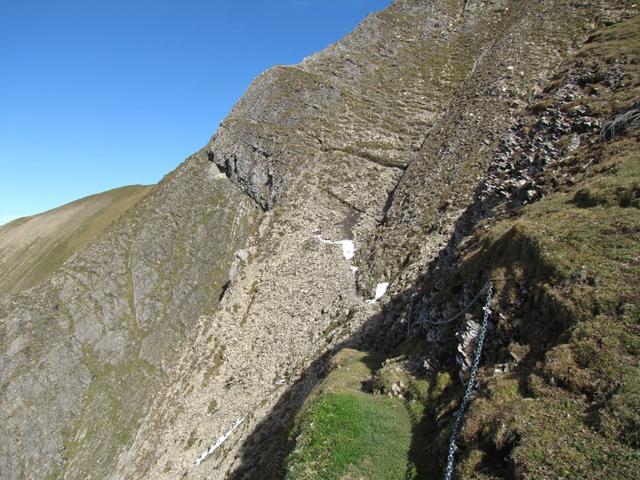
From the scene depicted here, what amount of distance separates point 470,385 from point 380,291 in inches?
826

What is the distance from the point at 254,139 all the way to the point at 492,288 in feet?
177

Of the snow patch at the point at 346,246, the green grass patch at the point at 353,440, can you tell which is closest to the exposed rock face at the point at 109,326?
the snow patch at the point at 346,246

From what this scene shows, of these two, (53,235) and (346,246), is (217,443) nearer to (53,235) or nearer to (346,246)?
(346,246)

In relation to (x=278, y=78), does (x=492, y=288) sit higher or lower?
lower

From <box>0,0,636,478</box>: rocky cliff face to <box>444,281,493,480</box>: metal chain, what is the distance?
39.6 ft

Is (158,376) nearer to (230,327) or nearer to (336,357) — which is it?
(230,327)

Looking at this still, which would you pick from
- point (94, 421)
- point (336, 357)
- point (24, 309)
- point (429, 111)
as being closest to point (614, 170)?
point (336, 357)

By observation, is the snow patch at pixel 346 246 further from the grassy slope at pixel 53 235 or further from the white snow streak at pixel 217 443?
the grassy slope at pixel 53 235

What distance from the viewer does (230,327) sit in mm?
44438

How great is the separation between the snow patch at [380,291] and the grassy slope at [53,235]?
79162 millimetres

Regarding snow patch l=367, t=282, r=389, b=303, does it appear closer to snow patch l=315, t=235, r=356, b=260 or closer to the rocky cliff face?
the rocky cliff face

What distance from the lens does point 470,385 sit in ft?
48.1

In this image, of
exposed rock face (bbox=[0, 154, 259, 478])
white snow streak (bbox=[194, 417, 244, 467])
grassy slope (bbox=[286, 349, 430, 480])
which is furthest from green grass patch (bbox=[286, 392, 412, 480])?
exposed rock face (bbox=[0, 154, 259, 478])

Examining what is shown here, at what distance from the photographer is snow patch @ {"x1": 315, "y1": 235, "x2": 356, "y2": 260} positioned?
145 feet
